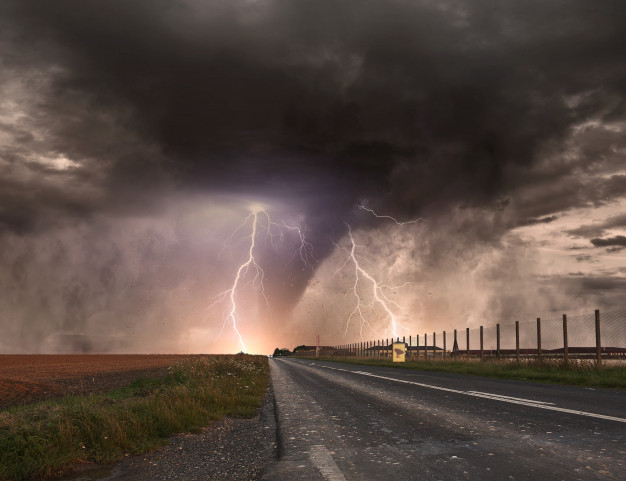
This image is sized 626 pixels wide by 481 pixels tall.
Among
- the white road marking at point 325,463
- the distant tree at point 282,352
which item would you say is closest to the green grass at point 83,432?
the white road marking at point 325,463

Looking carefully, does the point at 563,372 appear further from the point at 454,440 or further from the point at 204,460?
the point at 204,460

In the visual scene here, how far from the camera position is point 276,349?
181250mm

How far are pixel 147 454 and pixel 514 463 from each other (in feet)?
11.7

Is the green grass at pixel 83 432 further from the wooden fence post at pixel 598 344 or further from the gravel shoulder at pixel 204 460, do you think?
the wooden fence post at pixel 598 344

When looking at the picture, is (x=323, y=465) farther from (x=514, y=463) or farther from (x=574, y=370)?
(x=574, y=370)

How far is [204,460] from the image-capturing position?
4246 millimetres

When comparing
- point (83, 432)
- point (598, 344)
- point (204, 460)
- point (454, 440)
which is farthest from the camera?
point (598, 344)

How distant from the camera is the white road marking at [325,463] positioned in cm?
345

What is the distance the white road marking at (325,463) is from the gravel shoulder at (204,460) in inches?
15.5

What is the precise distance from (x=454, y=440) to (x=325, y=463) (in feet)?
5.15

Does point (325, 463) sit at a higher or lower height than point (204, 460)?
higher

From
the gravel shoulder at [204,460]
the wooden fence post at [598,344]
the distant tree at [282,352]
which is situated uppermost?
the wooden fence post at [598,344]

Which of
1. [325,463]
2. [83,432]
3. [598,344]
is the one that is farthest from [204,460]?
[598,344]

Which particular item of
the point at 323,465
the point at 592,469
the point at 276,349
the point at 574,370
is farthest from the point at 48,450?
the point at 276,349
